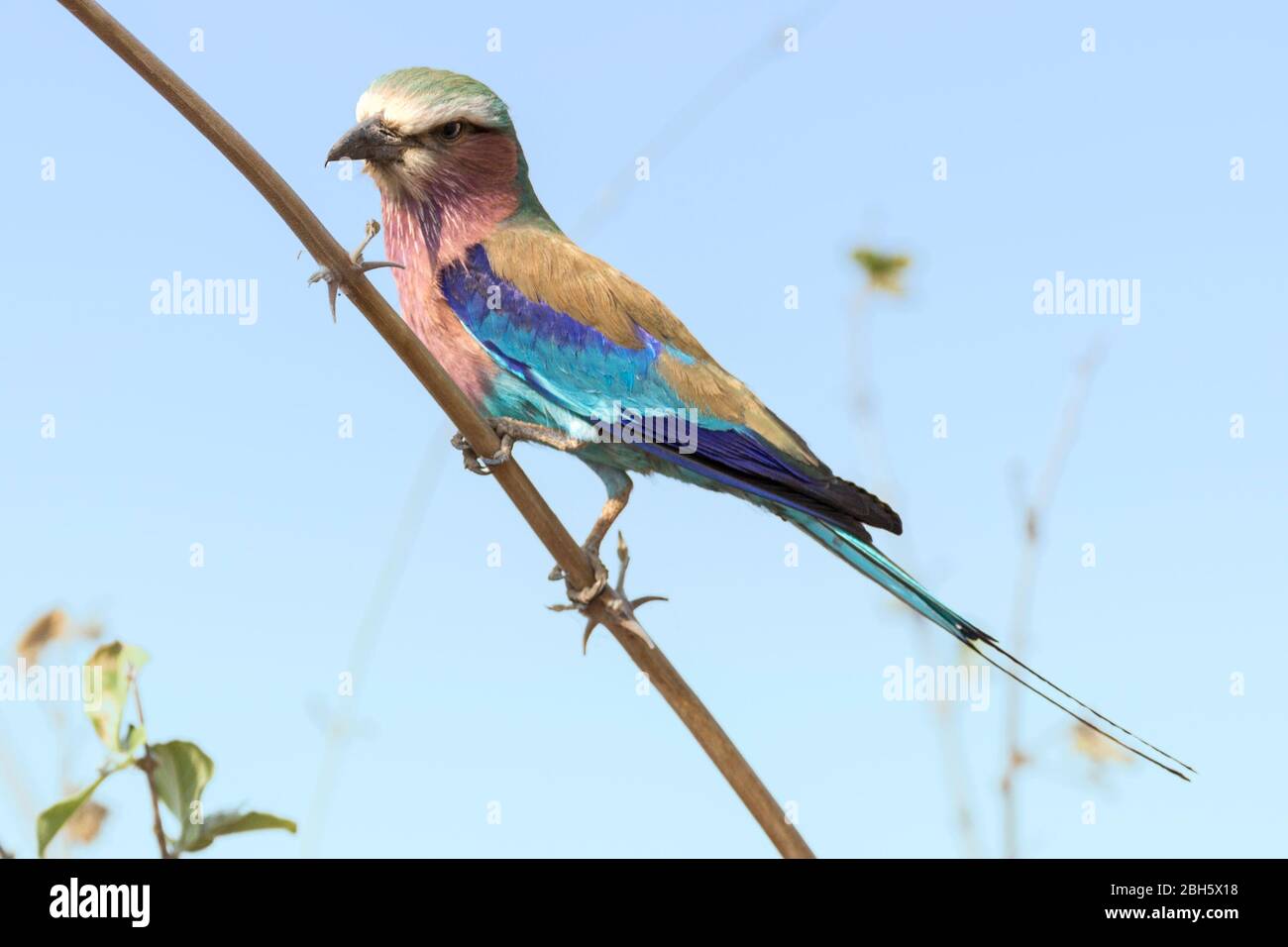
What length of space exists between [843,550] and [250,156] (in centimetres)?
204

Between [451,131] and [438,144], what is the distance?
6 centimetres

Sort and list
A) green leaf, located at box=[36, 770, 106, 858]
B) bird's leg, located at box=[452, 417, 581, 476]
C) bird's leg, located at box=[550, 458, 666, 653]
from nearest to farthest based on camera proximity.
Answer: green leaf, located at box=[36, 770, 106, 858] → bird's leg, located at box=[550, 458, 666, 653] → bird's leg, located at box=[452, 417, 581, 476]

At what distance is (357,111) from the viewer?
12.4 feet

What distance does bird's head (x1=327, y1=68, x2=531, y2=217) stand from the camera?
375cm

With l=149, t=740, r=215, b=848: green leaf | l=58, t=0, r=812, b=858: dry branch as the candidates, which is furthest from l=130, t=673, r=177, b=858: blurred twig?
l=58, t=0, r=812, b=858: dry branch

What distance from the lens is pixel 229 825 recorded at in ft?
5.87

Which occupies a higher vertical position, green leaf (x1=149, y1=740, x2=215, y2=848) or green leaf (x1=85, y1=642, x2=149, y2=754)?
green leaf (x1=85, y1=642, x2=149, y2=754)

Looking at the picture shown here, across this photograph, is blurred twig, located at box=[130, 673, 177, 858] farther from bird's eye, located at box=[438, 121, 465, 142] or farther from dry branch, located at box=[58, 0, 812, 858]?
bird's eye, located at box=[438, 121, 465, 142]

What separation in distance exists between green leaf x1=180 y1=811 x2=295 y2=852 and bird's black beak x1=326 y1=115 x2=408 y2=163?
90.1 inches

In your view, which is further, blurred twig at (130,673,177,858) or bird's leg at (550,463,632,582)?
bird's leg at (550,463,632,582)

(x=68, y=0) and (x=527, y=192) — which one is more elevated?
(x=527, y=192)

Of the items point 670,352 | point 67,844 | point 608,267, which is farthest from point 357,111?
point 67,844

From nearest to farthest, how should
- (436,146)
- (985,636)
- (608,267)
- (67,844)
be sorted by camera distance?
(67,844), (985,636), (436,146), (608,267)

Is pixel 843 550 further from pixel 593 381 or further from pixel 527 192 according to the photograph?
pixel 527 192
